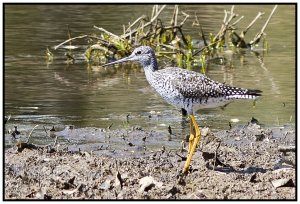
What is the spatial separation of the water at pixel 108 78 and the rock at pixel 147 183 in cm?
264

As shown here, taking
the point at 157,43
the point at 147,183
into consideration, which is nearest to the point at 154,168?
the point at 147,183

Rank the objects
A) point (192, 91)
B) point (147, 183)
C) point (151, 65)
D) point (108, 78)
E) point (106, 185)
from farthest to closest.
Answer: point (108, 78), point (151, 65), point (192, 91), point (106, 185), point (147, 183)

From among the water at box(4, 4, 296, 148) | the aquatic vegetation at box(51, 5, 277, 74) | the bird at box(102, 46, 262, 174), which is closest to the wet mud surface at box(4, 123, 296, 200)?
the bird at box(102, 46, 262, 174)

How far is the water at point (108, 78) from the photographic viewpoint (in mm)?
9430

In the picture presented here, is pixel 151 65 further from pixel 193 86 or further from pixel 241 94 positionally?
pixel 241 94

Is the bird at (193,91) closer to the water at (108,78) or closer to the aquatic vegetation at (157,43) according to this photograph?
the water at (108,78)

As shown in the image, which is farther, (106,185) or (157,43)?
(157,43)

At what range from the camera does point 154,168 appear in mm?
6902

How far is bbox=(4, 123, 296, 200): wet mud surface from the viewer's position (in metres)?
6.08

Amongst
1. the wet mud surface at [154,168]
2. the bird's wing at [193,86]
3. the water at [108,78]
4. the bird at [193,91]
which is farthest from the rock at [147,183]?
the water at [108,78]

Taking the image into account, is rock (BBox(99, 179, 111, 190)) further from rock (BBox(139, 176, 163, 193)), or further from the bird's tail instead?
the bird's tail

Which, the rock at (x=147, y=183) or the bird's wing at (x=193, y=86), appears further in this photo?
the bird's wing at (x=193, y=86)

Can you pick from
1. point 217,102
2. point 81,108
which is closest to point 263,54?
point 81,108

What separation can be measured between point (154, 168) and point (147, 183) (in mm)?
820
